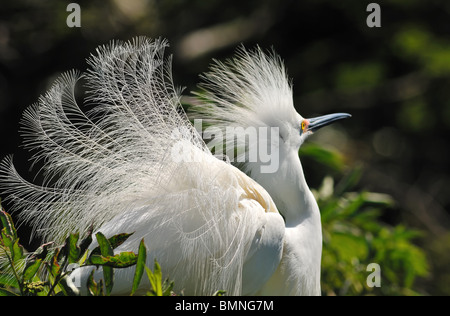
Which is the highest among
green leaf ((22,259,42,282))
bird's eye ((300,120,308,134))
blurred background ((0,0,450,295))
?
blurred background ((0,0,450,295))

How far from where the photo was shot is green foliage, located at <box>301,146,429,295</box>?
2568 millimetres

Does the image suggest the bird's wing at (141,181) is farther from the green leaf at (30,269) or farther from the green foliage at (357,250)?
the green foliage at (357,250)

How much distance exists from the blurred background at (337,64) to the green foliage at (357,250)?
105 cm

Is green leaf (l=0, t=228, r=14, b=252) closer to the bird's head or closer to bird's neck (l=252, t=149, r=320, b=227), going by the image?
the bird's head

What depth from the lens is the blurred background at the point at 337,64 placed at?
4117mm

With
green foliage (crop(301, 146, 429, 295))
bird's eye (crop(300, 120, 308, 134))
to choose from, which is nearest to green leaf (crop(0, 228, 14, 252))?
bird's eye (crop(300, 120, 308, 134))

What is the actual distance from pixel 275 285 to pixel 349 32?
3617mm

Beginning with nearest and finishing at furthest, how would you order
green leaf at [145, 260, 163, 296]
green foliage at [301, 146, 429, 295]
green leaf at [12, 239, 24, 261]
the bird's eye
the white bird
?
green leaf at [145, 260, 163, 296] < green leaf at [12, 239, 24, 261] < the white bird < the bird's eye < green foliage at [301, 146, 429, 295]

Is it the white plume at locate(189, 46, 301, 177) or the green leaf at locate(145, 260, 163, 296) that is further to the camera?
the white plume at locate(189, 46, 301, 177)

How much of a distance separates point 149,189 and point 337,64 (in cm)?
359

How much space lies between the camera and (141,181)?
5.94 ft

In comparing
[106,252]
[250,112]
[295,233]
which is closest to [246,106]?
[250,112]

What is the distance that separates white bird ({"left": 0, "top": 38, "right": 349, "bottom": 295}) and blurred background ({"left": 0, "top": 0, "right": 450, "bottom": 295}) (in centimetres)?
180

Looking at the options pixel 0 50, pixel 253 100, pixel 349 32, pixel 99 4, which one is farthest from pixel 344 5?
pixel 253 100
